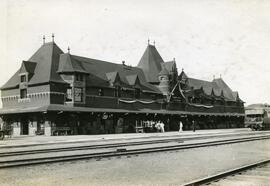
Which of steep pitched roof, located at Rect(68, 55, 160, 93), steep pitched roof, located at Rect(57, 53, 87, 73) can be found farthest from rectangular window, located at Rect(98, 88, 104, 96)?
steep pitched roof, located at Rect(57, 53, 87, 73)

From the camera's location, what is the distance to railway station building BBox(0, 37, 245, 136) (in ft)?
126

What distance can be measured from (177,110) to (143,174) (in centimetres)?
4837

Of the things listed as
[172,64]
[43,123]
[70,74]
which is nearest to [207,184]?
[43,123]

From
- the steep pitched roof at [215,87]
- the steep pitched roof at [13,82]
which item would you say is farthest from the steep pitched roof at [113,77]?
the steep pitched roof at [215,87]

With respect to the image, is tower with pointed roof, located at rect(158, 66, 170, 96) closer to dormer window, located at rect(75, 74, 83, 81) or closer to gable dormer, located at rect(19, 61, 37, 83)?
dormer window, located at rect(75, 74, 83, 81)

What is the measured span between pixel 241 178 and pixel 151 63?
51859 millimetres

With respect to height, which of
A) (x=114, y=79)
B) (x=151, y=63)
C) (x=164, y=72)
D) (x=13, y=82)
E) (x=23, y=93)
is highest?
(x=151, y=63)

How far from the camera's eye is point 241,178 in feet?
31.4

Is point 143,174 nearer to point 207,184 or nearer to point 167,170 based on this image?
point 167,170

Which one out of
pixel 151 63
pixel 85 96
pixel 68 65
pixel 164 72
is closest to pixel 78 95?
pixel 85 96

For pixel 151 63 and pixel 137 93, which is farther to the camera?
pixel 151 63

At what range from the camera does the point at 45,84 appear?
1543 inches

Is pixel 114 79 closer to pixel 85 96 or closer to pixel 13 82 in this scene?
pixel 85 96

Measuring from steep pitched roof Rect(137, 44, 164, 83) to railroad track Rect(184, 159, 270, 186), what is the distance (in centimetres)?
4653
